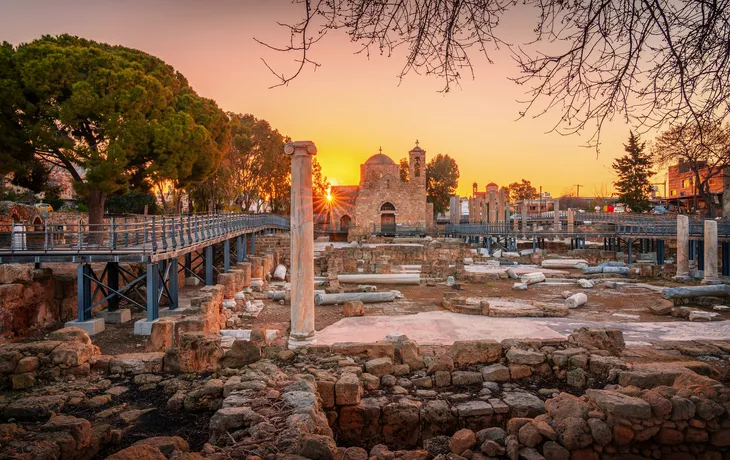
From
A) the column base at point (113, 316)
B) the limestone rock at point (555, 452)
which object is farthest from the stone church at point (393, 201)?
the limestone rock at point (555, 452)

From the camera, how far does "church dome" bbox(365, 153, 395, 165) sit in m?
51.8

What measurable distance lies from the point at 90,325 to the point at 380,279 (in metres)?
11.3

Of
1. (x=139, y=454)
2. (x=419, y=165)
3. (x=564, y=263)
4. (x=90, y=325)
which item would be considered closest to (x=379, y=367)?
(x=139, y=454)

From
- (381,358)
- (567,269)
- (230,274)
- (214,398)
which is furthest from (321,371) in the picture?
(567,269)

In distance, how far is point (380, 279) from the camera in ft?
66.3

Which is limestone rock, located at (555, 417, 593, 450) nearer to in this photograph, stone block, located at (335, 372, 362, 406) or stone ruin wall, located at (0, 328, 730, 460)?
stone ruin wall, located at (0, 328, 730, 460)

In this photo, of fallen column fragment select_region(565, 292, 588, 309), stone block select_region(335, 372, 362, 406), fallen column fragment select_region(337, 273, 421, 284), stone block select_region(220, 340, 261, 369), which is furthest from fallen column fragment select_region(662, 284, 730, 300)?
stone block select_region(220, 340, 261, 369)

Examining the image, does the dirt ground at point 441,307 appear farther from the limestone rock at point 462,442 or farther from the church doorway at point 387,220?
the church doorway at point 387,220

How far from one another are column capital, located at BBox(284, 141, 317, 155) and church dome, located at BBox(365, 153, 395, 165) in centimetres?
4297

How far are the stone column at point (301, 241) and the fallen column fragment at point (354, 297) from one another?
603 cm

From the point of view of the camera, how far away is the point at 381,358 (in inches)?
304

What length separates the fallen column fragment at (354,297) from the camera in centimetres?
1548

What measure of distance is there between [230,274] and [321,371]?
363 inches

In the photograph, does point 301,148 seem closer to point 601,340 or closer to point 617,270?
point 601,340
